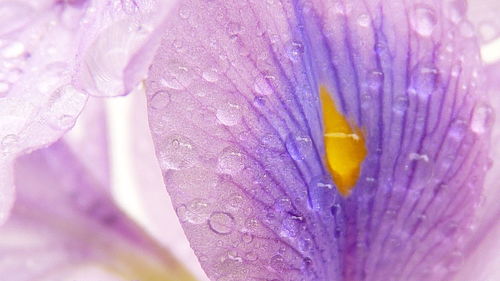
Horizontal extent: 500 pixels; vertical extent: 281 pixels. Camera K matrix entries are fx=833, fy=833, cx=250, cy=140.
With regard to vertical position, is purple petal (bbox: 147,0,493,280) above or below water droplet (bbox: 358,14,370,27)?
below

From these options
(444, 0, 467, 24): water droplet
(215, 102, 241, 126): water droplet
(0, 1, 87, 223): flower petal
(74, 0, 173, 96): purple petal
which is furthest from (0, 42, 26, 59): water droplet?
(444, 0, 467, 24): water droplet

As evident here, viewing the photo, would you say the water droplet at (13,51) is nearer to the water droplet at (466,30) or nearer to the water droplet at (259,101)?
the water droplet at (259,101)

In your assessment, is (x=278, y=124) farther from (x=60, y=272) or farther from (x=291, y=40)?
(x=60, y=272)

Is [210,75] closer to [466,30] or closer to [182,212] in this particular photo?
[182,212]

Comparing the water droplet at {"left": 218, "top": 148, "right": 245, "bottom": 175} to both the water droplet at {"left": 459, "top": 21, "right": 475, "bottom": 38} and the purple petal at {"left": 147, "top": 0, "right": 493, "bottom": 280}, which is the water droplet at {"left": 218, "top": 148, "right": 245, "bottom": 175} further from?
the water droplet at {"left": 459, "top": 21, "right": 475, "bottom": 38}

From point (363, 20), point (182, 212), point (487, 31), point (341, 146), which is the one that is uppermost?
point (487, 31)

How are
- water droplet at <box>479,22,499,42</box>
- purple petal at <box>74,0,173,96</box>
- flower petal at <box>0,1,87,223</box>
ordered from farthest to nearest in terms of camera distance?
water droplet at <box>479,22,499,42</box> < flower petal at <box>0,1,87,223</box> < purple petal at <box>74,0,173,96</box>

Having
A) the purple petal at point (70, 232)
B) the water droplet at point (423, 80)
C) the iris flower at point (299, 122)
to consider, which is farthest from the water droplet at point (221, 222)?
the purple petal at point (70, 232)

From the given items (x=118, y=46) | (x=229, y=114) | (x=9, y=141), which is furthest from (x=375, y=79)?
(x=9, y=141)

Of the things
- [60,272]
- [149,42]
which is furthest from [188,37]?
[60,272]
